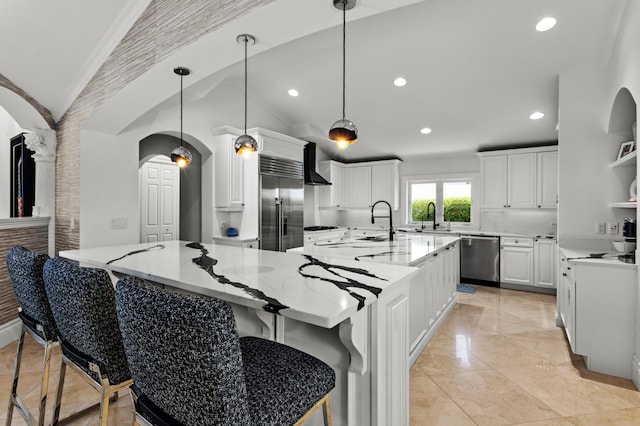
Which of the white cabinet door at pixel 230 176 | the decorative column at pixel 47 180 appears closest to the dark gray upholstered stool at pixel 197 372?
the decorative column at pixel 47 180

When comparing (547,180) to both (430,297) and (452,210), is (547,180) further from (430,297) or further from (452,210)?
(430,297)

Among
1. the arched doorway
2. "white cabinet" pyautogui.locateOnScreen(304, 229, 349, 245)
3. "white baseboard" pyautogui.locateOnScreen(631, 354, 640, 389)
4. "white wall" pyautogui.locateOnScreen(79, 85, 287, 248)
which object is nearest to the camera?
"white baseboard" pyautogui.locateOnScreen(631, 354, 640, 389)

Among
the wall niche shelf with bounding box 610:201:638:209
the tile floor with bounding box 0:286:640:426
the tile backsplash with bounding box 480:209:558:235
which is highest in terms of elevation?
the wall niche shelf with bounding box 610:201:638:209

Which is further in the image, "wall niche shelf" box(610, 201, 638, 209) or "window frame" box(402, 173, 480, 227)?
"window frame" box(402, 173, 480, 227)

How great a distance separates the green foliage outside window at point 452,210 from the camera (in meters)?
6.31

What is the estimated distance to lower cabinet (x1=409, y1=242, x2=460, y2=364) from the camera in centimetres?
276

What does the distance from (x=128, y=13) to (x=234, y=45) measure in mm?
1106

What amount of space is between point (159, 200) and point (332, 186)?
128 inches

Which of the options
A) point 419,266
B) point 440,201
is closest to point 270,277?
point 419,266

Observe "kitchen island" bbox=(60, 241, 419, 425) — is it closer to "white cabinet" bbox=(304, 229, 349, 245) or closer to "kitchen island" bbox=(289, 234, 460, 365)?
"kitchen island" bbox=(289, 234, 460, 365)

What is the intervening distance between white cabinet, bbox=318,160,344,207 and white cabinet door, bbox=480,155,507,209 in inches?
108

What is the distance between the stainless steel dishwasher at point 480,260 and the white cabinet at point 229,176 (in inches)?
151

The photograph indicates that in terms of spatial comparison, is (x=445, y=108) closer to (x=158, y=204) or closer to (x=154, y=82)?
(x=154, y=82)

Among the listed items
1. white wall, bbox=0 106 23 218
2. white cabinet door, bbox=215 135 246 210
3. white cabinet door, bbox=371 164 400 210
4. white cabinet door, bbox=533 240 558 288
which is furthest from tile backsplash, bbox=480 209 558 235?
white wall, bbox=0 106 23 218
